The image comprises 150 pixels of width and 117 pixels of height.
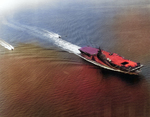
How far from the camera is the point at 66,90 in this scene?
16.2 metres

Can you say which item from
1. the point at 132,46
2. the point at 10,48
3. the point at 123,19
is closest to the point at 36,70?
the point at 10,48

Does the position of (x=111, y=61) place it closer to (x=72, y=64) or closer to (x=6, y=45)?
(x=72, y=64)

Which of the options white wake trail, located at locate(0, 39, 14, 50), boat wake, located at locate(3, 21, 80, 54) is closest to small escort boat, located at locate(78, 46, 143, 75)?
boat wake, located at locate(3, 21, 80, 54)

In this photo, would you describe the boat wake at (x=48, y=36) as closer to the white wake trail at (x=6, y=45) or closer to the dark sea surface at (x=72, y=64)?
the dark sea surface at (x=72, y=64)

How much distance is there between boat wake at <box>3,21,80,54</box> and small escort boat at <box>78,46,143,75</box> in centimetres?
207

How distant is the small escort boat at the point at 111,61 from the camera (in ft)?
55.3

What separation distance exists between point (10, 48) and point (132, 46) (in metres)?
18.4

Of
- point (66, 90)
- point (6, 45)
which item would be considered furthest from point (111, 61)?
point (6, 45)

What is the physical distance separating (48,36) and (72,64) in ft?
31.7

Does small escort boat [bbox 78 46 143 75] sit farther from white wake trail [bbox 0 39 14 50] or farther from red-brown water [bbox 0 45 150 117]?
white wake trail [bbox 0 39 14 50]

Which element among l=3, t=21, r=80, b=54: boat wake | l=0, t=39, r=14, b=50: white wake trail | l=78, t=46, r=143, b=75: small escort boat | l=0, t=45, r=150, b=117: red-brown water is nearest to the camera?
l=0, t=45, r=150, b=117: red-brown water

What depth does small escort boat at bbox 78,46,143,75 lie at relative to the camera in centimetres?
1686

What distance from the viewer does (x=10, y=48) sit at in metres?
24.5

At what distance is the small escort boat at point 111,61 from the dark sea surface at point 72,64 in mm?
665
